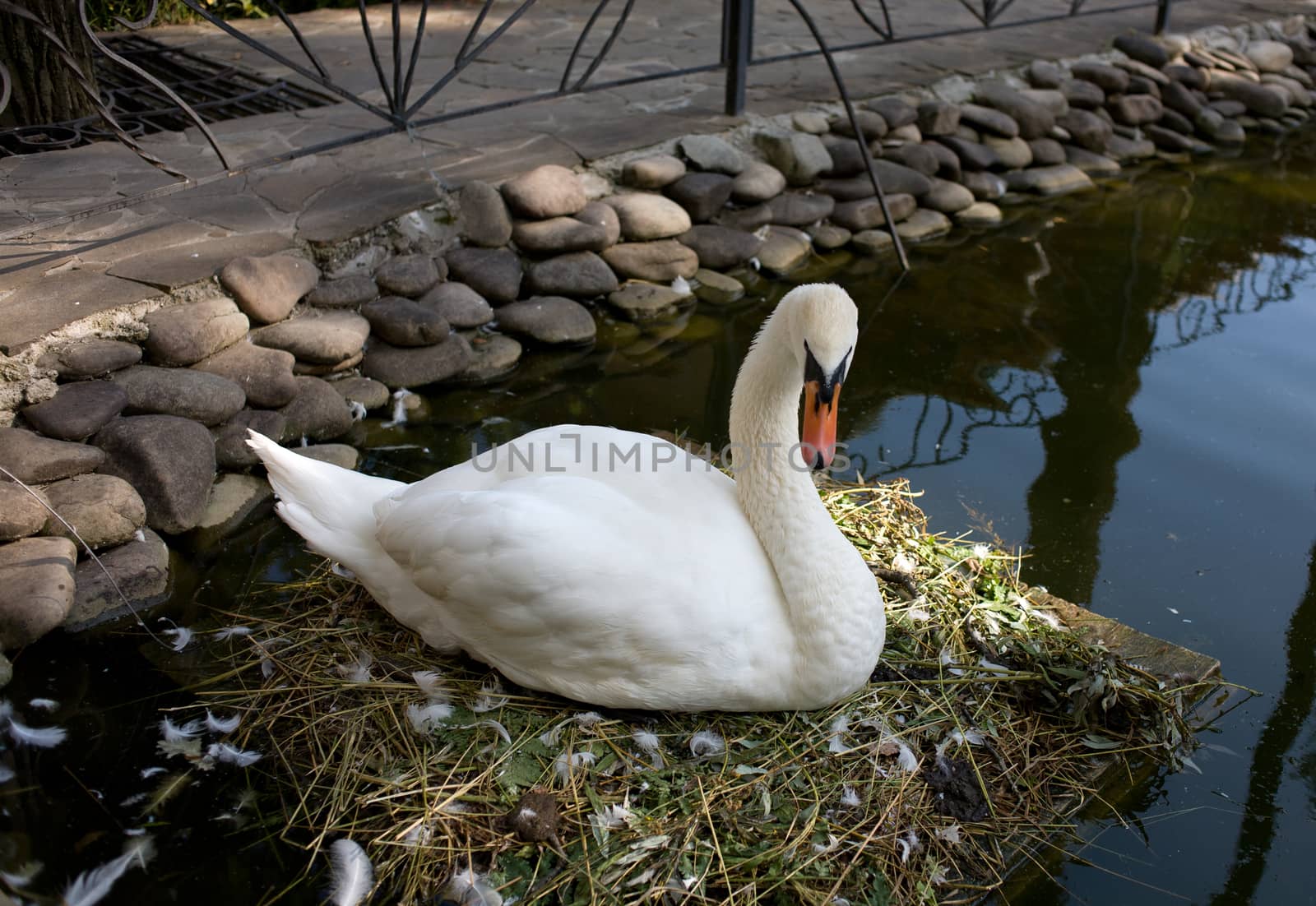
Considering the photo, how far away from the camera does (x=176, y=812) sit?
2670mm

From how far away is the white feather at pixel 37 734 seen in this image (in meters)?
2.85

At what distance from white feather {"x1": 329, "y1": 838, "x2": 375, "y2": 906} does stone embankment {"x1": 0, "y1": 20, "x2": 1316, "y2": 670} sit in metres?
1.21

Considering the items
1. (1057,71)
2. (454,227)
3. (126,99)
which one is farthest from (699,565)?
(1057,71)

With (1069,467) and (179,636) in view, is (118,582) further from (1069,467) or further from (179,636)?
(1069,467)

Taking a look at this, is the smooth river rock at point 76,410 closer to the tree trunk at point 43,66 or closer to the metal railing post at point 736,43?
the tree trunk at point 43,66

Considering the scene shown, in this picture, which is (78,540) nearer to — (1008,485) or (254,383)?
(254,383)

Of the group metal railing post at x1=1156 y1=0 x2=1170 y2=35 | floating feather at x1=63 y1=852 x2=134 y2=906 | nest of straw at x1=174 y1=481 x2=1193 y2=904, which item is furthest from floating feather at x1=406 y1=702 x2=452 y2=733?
metal railing post at x1=1156 y1=0 x2=1170 y2=35

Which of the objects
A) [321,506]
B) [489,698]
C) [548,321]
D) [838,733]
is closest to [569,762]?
[489,698]

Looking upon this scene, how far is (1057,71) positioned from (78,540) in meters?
7.22

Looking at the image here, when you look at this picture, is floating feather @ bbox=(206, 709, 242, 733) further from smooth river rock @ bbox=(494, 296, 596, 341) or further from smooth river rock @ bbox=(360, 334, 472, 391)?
smooth river rock @ bbox=(494, 296, 596, 341)

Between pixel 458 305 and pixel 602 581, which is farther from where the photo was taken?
pixel 458 305

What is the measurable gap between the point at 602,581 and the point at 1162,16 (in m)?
8.57

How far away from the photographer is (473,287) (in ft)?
16.5

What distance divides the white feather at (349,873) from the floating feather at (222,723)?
20.2 inches
